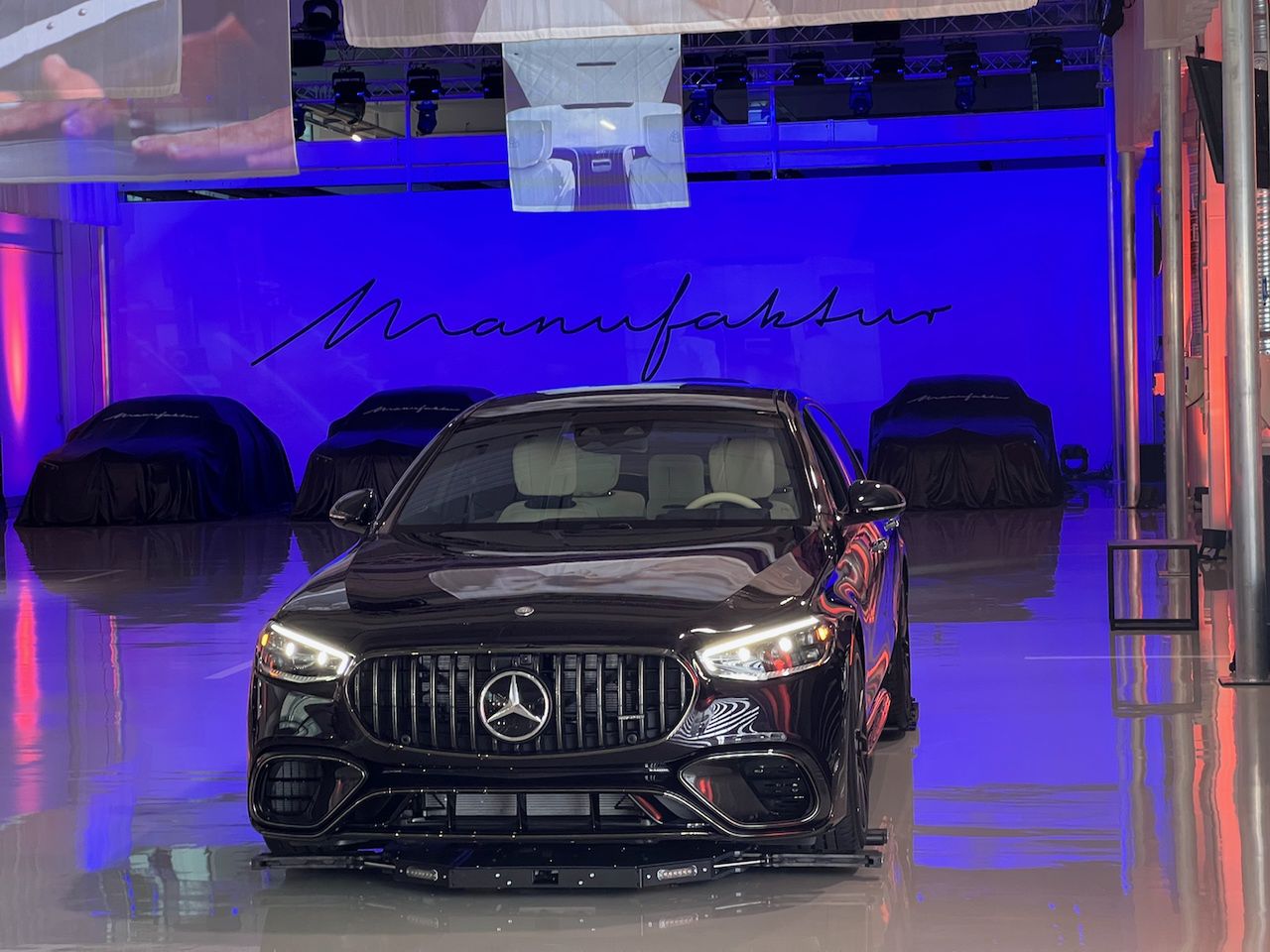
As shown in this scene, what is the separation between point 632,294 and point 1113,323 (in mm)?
6266

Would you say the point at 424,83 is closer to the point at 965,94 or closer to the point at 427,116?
the point at 427,116

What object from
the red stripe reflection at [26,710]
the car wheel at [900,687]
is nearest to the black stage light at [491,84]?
the red stripe reflection at [26,710]

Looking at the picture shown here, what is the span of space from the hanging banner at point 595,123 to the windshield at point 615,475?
19.0 feet

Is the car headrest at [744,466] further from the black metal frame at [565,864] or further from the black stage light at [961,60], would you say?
the black stage light at [961,60]

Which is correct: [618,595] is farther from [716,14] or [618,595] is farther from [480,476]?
[716,14]

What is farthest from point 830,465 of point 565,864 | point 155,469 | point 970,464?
point 155,469

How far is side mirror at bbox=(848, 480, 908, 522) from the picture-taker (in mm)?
5148

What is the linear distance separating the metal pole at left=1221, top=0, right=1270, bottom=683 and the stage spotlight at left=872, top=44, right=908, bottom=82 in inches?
540

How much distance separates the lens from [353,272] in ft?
71.8

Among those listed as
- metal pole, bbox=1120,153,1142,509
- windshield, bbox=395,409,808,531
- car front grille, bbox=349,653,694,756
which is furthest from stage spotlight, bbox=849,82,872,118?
car front grille, bbox=349,653,694,756

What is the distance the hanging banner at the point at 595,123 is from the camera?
35.4 ft

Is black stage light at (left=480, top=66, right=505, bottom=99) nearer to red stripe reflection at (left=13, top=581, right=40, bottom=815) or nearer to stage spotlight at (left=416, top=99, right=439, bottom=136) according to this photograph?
stage spotlight at (left=416, top=99, right=439, bottom=136)

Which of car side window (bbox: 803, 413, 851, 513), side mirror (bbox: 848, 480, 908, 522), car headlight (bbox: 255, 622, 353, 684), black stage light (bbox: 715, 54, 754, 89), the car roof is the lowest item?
car headlight (bbox: 255, 622, 353, 684)

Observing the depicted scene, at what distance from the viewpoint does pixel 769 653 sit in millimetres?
4129
